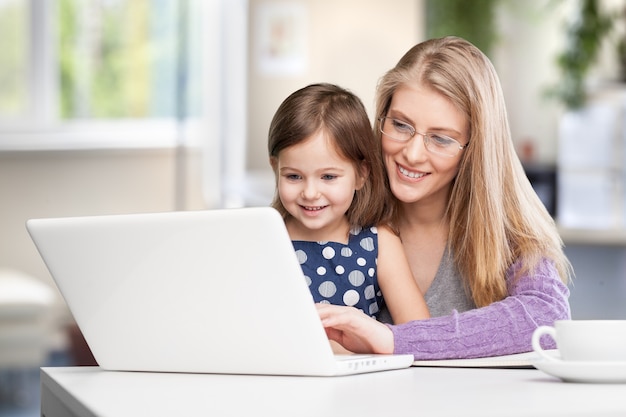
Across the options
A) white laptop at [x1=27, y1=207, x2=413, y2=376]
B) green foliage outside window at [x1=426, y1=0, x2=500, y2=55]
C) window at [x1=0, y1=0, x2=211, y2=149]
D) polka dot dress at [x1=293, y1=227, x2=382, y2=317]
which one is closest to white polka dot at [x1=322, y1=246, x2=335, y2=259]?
polka dot dress at [x1=293, y1=227, x2=382, y2=317]

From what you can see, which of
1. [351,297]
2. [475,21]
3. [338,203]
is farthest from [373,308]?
[475,21]

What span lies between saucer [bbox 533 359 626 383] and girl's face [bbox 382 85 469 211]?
1.57 ft

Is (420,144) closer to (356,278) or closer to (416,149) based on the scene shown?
(416,149)

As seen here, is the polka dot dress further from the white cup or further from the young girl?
the white cup

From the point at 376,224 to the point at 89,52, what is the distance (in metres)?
2.37

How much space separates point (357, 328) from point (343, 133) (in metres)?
0.36

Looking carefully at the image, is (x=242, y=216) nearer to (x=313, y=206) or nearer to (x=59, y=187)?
(x=313, y=206)

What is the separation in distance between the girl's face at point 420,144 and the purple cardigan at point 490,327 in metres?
0.21

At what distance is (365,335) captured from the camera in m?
1.25

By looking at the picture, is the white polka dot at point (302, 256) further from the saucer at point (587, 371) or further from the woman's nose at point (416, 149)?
the saucer at point (587, 371)

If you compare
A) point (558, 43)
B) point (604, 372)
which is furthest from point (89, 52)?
point (604, 372)

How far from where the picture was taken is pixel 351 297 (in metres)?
1.54

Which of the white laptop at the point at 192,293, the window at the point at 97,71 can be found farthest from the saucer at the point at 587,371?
the window at the point at 97,71

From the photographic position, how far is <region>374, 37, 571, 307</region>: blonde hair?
1.47 m
